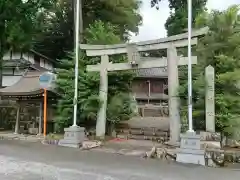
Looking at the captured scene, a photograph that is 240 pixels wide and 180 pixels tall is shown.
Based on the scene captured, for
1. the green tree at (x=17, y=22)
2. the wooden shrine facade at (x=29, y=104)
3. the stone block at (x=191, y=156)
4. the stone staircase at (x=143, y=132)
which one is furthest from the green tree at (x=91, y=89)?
the green tree at (x=17, y=22)

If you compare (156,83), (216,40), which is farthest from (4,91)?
(156,83)

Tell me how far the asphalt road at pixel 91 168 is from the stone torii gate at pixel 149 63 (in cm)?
289

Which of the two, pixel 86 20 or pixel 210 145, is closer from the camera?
pixel 210 145

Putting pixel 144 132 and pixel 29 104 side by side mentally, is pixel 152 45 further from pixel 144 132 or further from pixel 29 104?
pixel 29 104

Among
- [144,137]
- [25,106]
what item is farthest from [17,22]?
[144,137]

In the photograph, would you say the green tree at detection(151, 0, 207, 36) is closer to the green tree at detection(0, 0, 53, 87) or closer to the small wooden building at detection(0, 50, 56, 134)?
the green tree at detection(0, 0, 53, 87)

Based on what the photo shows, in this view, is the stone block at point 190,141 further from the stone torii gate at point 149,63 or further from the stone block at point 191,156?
the stone torii gate at point 149,63

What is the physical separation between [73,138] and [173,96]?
4.53 meters

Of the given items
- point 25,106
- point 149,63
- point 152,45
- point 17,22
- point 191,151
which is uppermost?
point 17,22

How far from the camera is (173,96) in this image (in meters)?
13.3

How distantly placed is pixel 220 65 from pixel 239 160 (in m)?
4.18

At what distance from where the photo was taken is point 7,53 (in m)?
26.8

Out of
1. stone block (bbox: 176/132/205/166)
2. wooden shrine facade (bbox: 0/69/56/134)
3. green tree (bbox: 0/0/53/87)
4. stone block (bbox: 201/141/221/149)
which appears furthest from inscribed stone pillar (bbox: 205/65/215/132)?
green tree (bbox: 0/0/53/87)

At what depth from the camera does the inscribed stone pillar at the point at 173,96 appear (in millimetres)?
13163
